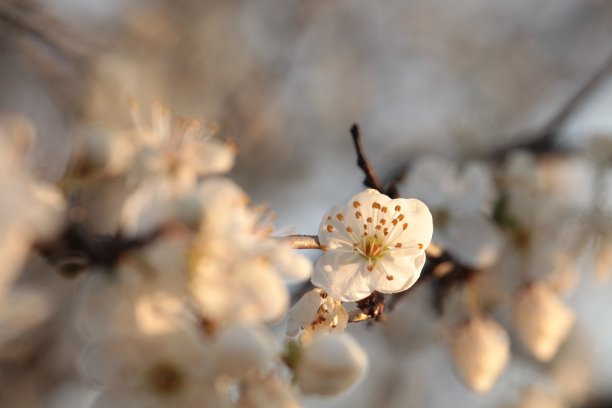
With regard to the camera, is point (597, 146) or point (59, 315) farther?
point (59, 315)

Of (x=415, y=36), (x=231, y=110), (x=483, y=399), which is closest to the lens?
(x=231, y=110)

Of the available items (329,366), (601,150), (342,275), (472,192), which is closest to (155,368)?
(329,366)

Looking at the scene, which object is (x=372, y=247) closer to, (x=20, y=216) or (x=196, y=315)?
(x=196, y=315)

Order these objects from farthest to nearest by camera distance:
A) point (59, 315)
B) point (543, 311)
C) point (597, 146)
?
point (59, 315)
point (597, 146)
point (543, 311)

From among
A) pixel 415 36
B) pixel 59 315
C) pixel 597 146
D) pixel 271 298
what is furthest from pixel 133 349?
pixel 415 36

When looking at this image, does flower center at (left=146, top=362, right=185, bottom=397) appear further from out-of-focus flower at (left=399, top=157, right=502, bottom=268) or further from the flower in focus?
out-of-focus flower at (left=399, top=157, right=502, bottom=268)

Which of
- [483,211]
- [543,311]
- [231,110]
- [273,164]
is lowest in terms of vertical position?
[543,311]

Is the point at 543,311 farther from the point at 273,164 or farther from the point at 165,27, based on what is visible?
the point at 165,27
